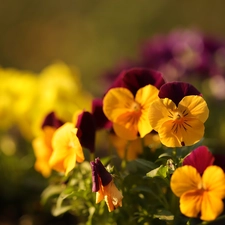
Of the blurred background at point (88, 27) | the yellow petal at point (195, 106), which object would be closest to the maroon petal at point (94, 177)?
the yellow petal at point (195, 106)

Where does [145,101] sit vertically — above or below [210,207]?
above

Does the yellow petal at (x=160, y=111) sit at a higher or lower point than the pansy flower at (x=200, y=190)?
higher

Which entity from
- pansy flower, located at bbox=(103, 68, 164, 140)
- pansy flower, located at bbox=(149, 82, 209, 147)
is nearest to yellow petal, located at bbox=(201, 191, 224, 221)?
pansy flower, located at bbox=(149, 82, 209, 147)

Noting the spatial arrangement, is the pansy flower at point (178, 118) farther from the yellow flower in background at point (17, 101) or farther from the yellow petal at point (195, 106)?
the yellow flower in background at point (17, 101)

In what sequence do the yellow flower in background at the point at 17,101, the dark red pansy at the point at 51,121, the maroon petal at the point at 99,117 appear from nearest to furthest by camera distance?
the maroon petal at the point at 99,117
the dark red pansy at the point at 51,121
the yellow flower in background at the point at 17,101

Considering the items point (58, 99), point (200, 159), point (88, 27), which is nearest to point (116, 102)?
point (200, 159)

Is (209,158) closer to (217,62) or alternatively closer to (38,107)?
(38,107)

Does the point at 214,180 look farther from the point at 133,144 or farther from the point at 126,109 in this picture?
the point at 133,144
